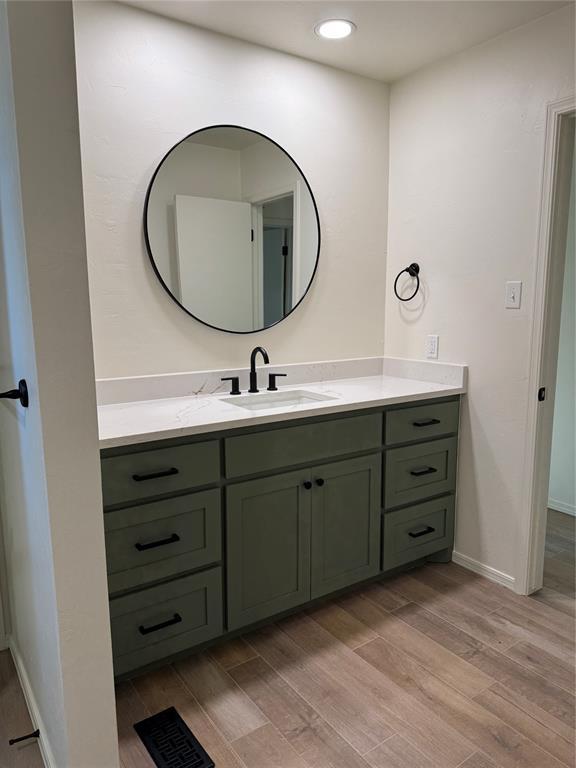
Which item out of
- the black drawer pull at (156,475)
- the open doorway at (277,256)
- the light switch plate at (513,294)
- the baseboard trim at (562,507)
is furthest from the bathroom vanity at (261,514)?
the baseboard trim at (562,507)

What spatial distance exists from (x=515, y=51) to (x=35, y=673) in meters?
2.85

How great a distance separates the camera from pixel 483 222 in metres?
2.47

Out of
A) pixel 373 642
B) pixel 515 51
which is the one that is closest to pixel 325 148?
pixel 515 51

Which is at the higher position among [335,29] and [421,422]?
[335,29]

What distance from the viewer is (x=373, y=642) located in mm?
2096

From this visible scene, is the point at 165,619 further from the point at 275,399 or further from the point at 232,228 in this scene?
the point at 232,228

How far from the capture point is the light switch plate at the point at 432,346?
2736 mm

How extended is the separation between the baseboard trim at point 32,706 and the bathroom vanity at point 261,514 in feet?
0.83

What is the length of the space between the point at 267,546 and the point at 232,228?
134 cm

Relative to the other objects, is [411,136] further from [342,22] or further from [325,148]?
[342,22]

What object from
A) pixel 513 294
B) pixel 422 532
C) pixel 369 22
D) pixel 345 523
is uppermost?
pixel 369 22

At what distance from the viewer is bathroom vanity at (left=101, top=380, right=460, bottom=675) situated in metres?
1.76

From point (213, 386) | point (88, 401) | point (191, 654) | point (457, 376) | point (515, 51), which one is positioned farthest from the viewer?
point (457, 376)

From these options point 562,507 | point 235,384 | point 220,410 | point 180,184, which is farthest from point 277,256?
point 562,507
